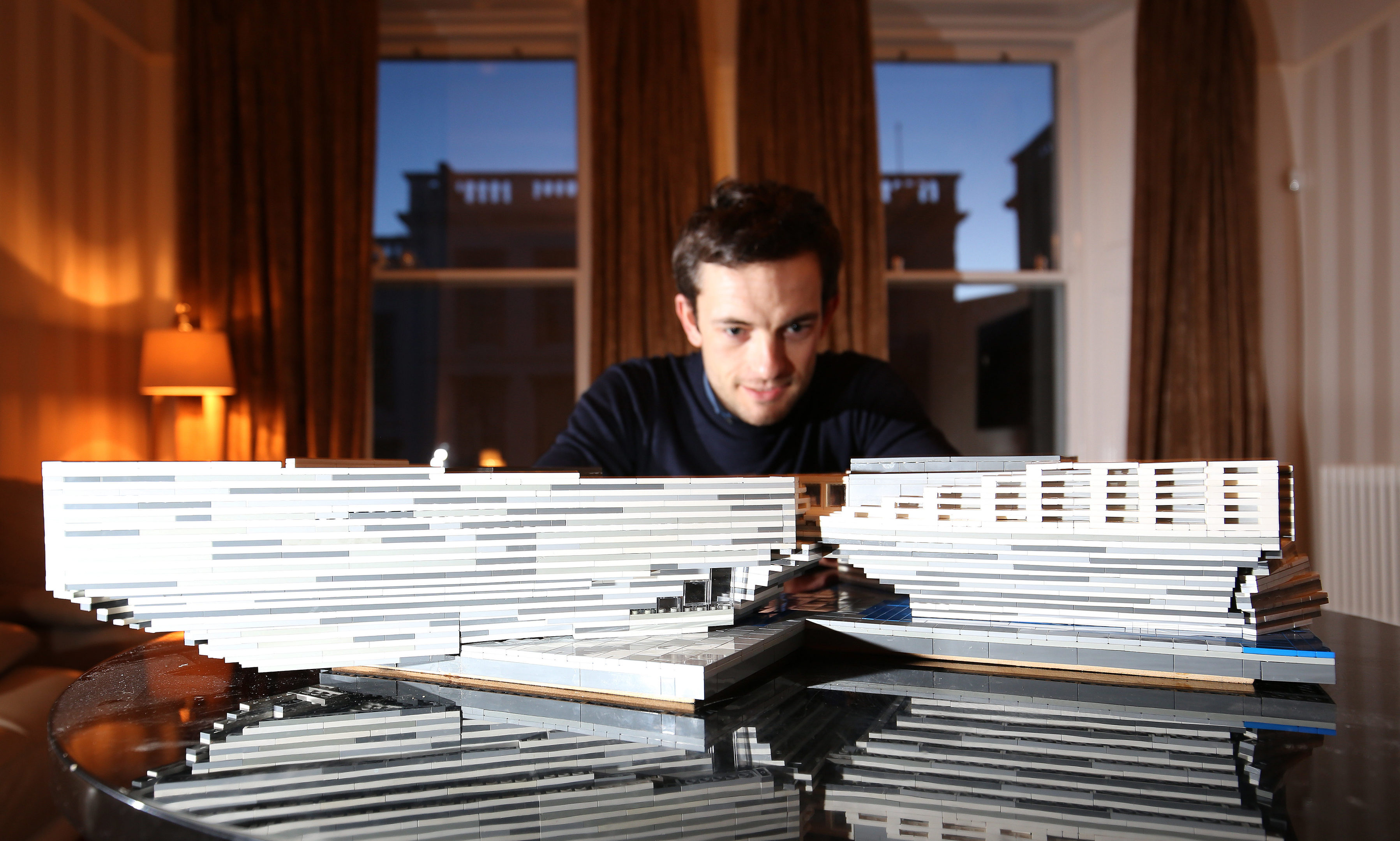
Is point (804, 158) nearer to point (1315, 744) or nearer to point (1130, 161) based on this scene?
point (1130, 161)

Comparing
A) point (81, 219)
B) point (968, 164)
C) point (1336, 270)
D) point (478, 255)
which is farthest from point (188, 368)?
point (1336, 270)

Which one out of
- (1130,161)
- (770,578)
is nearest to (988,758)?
(770,578)

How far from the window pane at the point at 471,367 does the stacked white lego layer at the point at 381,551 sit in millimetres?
3566

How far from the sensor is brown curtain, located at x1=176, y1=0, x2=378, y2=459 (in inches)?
143

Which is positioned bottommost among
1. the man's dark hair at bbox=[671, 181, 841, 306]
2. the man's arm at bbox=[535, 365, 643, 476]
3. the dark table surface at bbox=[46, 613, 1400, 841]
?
the dark table surface at bbox=[46, 613, 1400, 841]

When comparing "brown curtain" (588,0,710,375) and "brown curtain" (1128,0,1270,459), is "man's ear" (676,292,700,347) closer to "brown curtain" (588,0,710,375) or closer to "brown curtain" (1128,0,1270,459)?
"brown curtain" (588,0,710,375)

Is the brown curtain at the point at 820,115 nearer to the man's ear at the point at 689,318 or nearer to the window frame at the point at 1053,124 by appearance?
the window frame at the point at 1053,124

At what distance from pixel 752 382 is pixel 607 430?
0.41m

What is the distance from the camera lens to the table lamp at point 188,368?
3.22 metres

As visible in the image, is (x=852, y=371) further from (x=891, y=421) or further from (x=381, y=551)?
(x=381, y=551)

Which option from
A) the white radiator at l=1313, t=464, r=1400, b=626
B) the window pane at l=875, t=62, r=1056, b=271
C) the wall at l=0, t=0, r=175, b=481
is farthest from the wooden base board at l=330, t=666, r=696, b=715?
the window pane at l=875, t=62, r=1056, b=271

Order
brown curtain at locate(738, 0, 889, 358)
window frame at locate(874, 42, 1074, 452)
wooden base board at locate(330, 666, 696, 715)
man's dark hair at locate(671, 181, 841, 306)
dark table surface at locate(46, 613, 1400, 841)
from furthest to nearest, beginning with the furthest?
window frame at locate(874, 42, 1074, 452)
brown curtain at locate(738, 0, 889, 358)
man's dark hair at locate(671, 181, 841, 306)
wooden base board at locate(330, 666, 696, 715)
dark table surface at locate(46, 613, 1400, 841)

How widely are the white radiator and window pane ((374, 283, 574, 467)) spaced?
134 inches

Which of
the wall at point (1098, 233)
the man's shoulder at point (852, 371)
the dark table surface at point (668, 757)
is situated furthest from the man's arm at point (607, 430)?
the wall at point (1098, 233)
